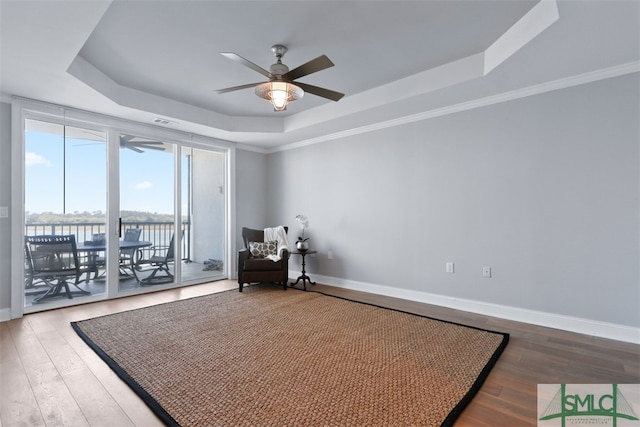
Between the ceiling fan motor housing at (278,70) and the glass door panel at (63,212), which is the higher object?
the ceiling fan motor housing at (278,70)

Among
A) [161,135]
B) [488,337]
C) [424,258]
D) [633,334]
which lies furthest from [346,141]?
[633,334]

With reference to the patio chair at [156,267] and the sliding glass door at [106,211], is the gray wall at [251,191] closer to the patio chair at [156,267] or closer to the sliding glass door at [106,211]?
the sliding glass door at [106,211]

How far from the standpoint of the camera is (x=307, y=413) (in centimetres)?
173

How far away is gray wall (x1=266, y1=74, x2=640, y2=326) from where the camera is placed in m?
2.80

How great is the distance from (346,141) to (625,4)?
329cm

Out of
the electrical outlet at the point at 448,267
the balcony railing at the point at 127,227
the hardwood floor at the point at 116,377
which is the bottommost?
the hardwood floor at the point at 116,377

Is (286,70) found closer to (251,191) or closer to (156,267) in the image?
(251,191)

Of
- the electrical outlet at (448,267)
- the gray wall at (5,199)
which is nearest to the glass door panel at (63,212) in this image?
the gray wall at (5,199)

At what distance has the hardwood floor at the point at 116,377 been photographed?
172 centimetres

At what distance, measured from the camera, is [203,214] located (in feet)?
17.2

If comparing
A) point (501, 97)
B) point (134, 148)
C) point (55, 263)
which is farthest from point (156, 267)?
point (501, 97)

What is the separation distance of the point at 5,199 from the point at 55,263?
89 centimetres

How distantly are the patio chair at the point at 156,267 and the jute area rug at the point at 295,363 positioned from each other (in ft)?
3.51

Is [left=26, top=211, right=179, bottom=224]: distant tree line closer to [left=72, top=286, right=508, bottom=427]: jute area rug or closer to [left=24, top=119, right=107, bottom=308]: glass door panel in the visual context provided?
[left=24, top=119, right=107, bottom=308]: glass door panel
